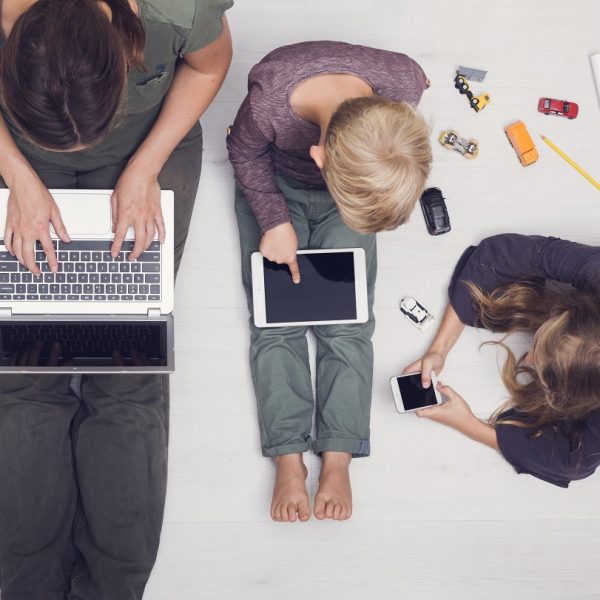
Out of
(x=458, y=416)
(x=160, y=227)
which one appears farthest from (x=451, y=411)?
(x=160, y=227)

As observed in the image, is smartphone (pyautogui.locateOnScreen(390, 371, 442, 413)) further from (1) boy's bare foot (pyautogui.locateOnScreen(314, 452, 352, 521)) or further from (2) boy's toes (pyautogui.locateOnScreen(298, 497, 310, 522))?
(2) boy's toes (pyautogui.locateOnScreen(298, 497, 310, 522))

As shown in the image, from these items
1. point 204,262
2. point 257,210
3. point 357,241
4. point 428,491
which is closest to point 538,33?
point 357,241

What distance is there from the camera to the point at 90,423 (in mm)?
1219

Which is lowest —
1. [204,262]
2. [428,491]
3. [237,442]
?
[428,491]

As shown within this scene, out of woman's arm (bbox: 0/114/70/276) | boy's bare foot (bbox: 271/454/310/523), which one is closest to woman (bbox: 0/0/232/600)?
woman's arm (bbox: 0/114/70/276)

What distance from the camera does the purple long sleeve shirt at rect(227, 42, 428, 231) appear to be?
3.54 ft

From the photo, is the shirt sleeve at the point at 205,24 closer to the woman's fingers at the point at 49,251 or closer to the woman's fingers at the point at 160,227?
the woman's fingers at the point at 160,227

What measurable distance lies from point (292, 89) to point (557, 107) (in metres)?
0.71

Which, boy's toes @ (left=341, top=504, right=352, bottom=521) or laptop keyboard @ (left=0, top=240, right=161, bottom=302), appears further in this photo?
boy's toes @ (left=341, top=504, right=352, bottom=521)

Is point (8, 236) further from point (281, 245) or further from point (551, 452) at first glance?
point (551, 452)

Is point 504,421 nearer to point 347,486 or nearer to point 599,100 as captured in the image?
point 347,486

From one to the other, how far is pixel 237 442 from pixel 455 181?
71 cm

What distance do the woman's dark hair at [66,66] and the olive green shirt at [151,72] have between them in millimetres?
105

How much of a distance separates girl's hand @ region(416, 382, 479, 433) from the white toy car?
130 millimetres
